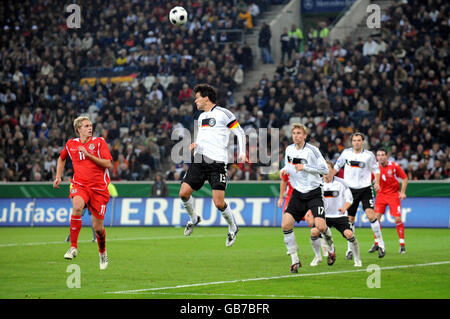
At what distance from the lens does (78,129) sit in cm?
1262

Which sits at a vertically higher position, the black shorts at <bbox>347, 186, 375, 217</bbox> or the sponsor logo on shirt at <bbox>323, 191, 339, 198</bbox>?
the sponsor logo on shirt at <bbox>323, 191, 339, 198</bbox>

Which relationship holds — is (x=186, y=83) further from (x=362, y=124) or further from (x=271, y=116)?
(x=362, y=124)

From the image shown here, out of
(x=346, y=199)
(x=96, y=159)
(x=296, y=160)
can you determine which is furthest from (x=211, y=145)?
(x=346, y=199)

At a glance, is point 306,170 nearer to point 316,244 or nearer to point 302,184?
point 302,184

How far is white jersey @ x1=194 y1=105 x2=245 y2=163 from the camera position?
44.3ft

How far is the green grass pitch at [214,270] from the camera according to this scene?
35.2 feet

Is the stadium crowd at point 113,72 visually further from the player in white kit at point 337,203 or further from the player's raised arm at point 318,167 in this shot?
the player's raised arm at point 318,167

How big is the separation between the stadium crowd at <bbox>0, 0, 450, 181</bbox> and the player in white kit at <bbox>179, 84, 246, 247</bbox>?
14.4m

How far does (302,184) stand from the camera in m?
13.4

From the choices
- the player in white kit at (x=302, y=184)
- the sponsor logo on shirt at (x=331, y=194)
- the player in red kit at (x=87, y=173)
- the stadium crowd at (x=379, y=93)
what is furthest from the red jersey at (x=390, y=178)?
the stadium crowd at (x=379, y=93)

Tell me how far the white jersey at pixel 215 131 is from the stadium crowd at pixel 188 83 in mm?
14414

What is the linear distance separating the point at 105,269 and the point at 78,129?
8.69 ft

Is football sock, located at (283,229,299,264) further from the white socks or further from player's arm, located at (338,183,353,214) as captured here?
player's arm, located at (338,183,353,214)

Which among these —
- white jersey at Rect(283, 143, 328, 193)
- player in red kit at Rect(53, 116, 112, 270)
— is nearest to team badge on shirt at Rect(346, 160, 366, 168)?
white jersey at Rect(283, 143, 328, 193)
